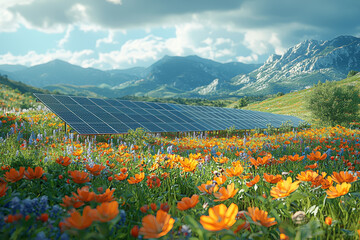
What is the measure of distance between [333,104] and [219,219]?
Answer: 2481 cm

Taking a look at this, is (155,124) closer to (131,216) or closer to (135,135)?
(135,135)

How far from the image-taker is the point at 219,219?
51.8 inches

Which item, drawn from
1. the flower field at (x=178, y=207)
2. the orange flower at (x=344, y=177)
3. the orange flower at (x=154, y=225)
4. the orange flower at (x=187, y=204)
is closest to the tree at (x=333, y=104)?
the flower field at (x=178, y=207)

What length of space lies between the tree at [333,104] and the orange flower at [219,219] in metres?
24.3

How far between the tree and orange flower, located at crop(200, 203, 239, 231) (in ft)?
79.7

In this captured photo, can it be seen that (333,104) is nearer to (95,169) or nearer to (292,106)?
(95,169)

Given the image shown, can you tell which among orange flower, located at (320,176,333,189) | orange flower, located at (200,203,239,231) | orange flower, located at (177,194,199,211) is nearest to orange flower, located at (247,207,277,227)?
orange flower, located at (200,203,239,231)

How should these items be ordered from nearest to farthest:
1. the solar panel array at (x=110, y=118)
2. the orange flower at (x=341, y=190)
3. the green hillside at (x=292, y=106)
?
the orange flower at (x=341, y=190), the solar panel array at (x=110, y=118), the green hillside at (x=292, y=106)

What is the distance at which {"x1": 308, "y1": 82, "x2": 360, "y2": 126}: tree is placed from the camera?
2184cm

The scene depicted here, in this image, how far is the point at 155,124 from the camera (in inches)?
512

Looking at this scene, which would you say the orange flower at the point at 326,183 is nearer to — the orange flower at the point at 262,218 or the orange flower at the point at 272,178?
the orange flower at the point at 272,178

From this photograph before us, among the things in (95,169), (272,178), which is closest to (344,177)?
(272,178)

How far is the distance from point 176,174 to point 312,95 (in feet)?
80.8

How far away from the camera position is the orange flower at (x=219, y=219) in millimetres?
1236
